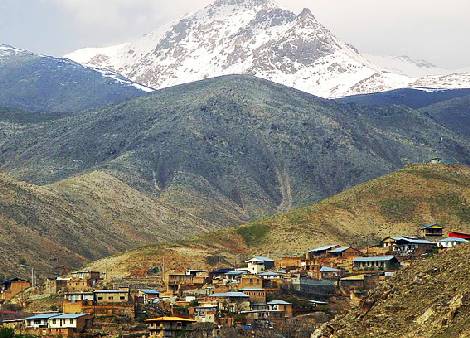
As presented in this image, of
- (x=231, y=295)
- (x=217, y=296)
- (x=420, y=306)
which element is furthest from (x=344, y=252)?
(x=420, y=306)

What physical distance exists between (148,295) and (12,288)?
3392cm

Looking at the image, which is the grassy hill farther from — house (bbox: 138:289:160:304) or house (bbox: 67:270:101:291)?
house (bbox: 67:270:101:291)

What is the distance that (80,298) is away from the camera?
15862 centimetres

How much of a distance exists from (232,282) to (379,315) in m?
90.5

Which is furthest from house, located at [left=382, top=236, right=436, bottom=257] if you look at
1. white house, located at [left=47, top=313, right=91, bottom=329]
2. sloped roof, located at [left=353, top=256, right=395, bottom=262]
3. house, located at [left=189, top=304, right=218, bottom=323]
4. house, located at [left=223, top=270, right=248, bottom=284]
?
white house, located at [left=47, top=313, right=91, bottom=329]

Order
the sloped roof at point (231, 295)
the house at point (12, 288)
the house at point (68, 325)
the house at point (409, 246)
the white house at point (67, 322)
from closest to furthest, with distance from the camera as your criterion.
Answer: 1. the house at point (68, 325)
2. the white house at point (67, 322)
3. the sloped roof at point (231, 295)
4. the house at point (409, 246)
5. the house at point (12, 288)

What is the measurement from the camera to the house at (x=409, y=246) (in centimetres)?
17975

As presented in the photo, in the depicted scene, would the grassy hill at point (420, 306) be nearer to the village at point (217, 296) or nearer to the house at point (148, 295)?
the village at point (217, 296)

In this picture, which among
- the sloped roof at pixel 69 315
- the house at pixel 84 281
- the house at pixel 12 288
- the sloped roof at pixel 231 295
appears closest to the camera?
the sloped roof at pixel 69 315

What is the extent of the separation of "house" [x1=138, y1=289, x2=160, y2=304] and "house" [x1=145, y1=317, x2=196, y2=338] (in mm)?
17260

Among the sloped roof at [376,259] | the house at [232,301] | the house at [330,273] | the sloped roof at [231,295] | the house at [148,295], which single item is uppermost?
the sloped roof at [376,259]

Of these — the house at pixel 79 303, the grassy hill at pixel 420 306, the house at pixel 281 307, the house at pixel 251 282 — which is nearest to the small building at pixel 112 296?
the house at pixel 79 303

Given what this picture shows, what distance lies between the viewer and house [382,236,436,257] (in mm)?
179750

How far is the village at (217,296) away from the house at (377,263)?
0.12m
